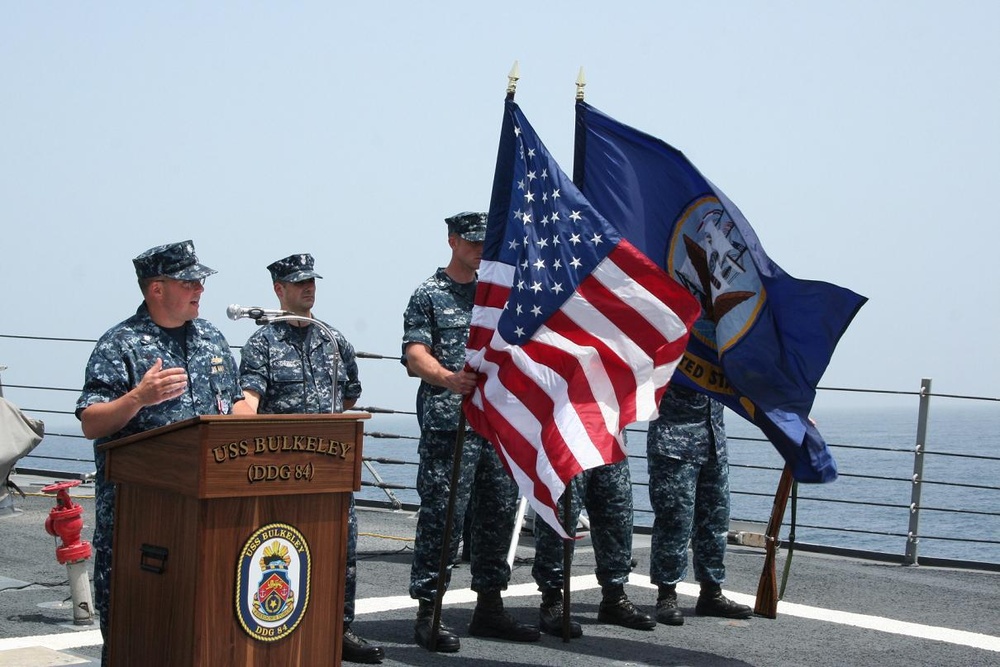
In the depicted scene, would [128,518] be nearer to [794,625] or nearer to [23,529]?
[794,625]

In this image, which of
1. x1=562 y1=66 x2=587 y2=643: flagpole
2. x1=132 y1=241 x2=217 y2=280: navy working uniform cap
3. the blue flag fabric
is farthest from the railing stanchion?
x1=132 y1=241 x2=217 y2=280: navy working uniform cap

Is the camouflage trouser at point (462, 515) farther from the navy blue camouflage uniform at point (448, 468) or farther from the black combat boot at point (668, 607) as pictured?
the black combat boot at point (668, 607)

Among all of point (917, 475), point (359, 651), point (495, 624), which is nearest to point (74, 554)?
point (359, 651)

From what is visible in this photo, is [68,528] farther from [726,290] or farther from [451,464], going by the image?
[726,290]

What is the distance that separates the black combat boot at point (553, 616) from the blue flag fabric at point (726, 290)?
1185 mm

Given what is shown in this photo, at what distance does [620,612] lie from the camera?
6.32 meters

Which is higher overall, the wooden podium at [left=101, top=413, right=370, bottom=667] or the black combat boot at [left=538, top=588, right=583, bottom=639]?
the wooden podium at [left=101, top=413, right=370, bottom=667]

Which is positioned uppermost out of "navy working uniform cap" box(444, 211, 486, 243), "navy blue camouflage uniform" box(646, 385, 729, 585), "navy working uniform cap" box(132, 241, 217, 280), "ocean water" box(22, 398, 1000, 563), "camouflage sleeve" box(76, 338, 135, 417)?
"navy working uniform cap" box(444, 211, 486, 243)

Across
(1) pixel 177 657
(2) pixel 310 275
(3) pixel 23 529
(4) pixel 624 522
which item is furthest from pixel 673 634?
(3) pixel 23 529

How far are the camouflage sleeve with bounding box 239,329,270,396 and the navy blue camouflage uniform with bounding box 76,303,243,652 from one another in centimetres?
124

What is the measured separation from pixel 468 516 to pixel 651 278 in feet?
12.2

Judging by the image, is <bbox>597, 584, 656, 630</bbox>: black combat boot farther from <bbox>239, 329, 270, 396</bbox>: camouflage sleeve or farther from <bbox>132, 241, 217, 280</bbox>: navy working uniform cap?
<bbox>132, 241, 217, 280</bbox>: navy working uniform cap

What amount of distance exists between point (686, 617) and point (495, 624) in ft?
3.86

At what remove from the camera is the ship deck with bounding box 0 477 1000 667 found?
567 centimetres
